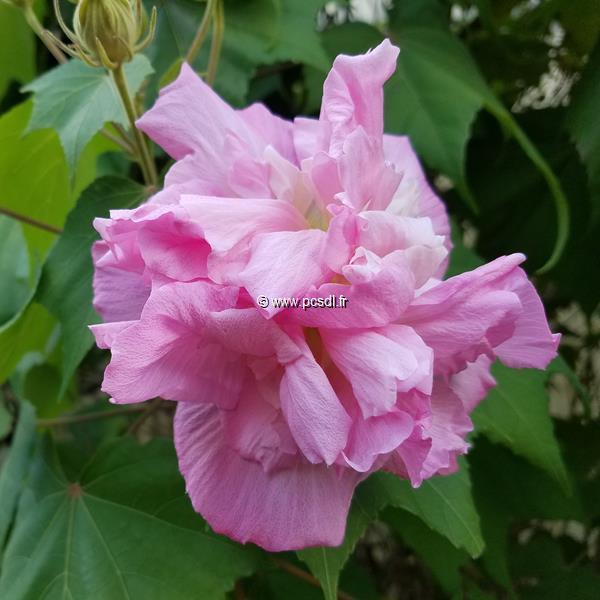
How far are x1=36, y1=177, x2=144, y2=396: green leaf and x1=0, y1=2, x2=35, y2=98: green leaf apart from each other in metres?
0.25

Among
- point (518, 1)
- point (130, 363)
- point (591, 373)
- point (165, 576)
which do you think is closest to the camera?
point (130, 363)

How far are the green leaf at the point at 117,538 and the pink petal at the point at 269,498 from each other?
0.14 metres

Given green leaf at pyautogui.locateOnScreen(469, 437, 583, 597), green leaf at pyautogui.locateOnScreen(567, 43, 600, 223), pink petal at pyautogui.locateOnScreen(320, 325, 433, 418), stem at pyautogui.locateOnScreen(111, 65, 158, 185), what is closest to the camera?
pink petal at pyautogui.locateOnScreen(320, 325, 433, 418)

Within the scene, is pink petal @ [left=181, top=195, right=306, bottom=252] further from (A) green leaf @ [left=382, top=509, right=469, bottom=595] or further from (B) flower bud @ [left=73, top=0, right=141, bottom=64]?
(A) green leaf @ [left=382, top=509, right=469, bottom=595]

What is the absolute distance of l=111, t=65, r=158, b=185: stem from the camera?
1.13 feet

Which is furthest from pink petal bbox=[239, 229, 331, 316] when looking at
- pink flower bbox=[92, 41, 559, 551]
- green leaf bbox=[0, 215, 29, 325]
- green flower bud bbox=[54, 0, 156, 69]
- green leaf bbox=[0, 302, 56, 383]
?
green leaf bbox=[0, 215, 29, 325]

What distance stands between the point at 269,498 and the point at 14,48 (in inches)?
19.2

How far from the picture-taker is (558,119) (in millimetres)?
602

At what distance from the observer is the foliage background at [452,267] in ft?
1.32

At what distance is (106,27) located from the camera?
0.32 meters

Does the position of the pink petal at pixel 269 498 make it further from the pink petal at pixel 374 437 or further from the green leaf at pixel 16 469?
the green leaf at pixel 16 469

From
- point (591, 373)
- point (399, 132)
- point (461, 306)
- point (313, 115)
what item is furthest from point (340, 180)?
point (591, 373)

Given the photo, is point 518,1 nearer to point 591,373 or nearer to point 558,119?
point 558,119

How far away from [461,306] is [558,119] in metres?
0.41
